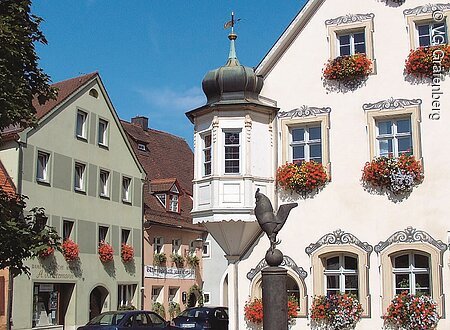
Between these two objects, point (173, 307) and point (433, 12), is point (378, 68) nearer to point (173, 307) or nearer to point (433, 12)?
point (433, 12)

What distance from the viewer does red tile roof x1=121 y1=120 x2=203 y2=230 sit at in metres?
37.0

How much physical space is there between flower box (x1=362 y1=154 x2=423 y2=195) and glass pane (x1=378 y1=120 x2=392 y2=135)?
80cm

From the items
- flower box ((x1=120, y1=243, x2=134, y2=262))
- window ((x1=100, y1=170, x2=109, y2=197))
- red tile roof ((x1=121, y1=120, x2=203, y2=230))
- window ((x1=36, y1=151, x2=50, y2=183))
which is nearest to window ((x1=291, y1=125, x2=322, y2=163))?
window ((x1=36, y1=151, x2=50, y2=183))

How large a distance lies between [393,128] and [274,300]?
739 cm

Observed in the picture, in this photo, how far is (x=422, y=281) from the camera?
16.3 meters

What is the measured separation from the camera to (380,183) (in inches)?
655

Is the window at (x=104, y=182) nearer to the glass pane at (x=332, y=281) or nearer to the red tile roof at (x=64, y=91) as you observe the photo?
the red tile roof at (x=64, y=91)

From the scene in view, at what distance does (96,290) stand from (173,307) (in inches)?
214

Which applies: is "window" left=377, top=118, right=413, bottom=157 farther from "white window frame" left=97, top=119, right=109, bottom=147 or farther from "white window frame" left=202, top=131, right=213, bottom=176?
"white window frame" left=97, top=119, right=109, bottom=147

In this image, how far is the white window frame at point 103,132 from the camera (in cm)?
3280

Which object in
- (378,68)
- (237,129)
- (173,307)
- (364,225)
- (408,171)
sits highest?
(378,68)

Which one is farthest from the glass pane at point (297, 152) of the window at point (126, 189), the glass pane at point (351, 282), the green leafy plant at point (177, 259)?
the green leafy plant at point (177, 259)

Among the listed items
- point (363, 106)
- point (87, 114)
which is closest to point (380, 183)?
point (363, 106)

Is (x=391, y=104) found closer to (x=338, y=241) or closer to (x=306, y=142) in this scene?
(x=306, y=142)
